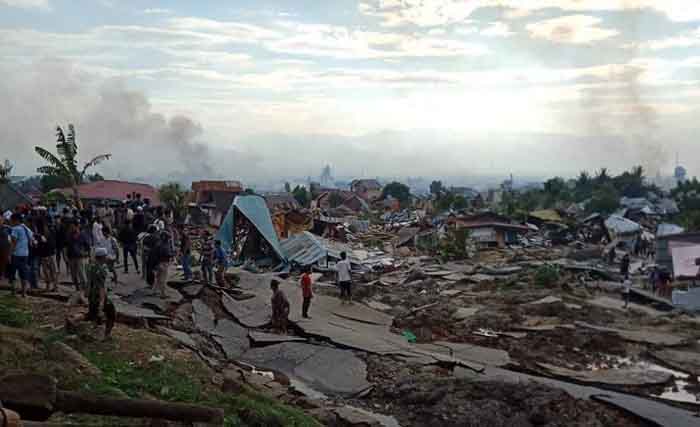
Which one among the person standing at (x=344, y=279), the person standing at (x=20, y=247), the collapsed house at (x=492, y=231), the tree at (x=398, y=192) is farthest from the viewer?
the tree at (x=398, y=192)

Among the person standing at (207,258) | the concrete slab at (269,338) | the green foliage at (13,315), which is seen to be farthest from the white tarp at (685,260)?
the green foliage at (13,315)

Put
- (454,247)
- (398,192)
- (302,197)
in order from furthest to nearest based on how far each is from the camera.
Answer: (398,192) < (302,197) < (454,247)

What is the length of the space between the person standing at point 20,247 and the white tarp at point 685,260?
18148 millimetres

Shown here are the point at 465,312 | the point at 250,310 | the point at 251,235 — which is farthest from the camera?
the point at 251,235

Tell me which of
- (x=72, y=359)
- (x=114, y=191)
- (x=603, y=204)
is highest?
(x=114, y=191)

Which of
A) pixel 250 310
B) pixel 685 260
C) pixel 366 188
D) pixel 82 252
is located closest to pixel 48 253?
pixel 82 252

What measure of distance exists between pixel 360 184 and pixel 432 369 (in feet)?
240

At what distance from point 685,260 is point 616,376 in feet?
37.1

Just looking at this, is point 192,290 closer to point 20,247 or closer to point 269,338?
point 269,338

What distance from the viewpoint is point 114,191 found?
99.2 feet

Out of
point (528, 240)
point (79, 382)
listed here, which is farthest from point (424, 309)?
point (528, 240)

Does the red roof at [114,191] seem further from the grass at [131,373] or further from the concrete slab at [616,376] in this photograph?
the concrete slab at [616,376]

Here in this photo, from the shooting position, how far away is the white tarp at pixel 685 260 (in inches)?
730

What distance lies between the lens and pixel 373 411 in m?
7.30
